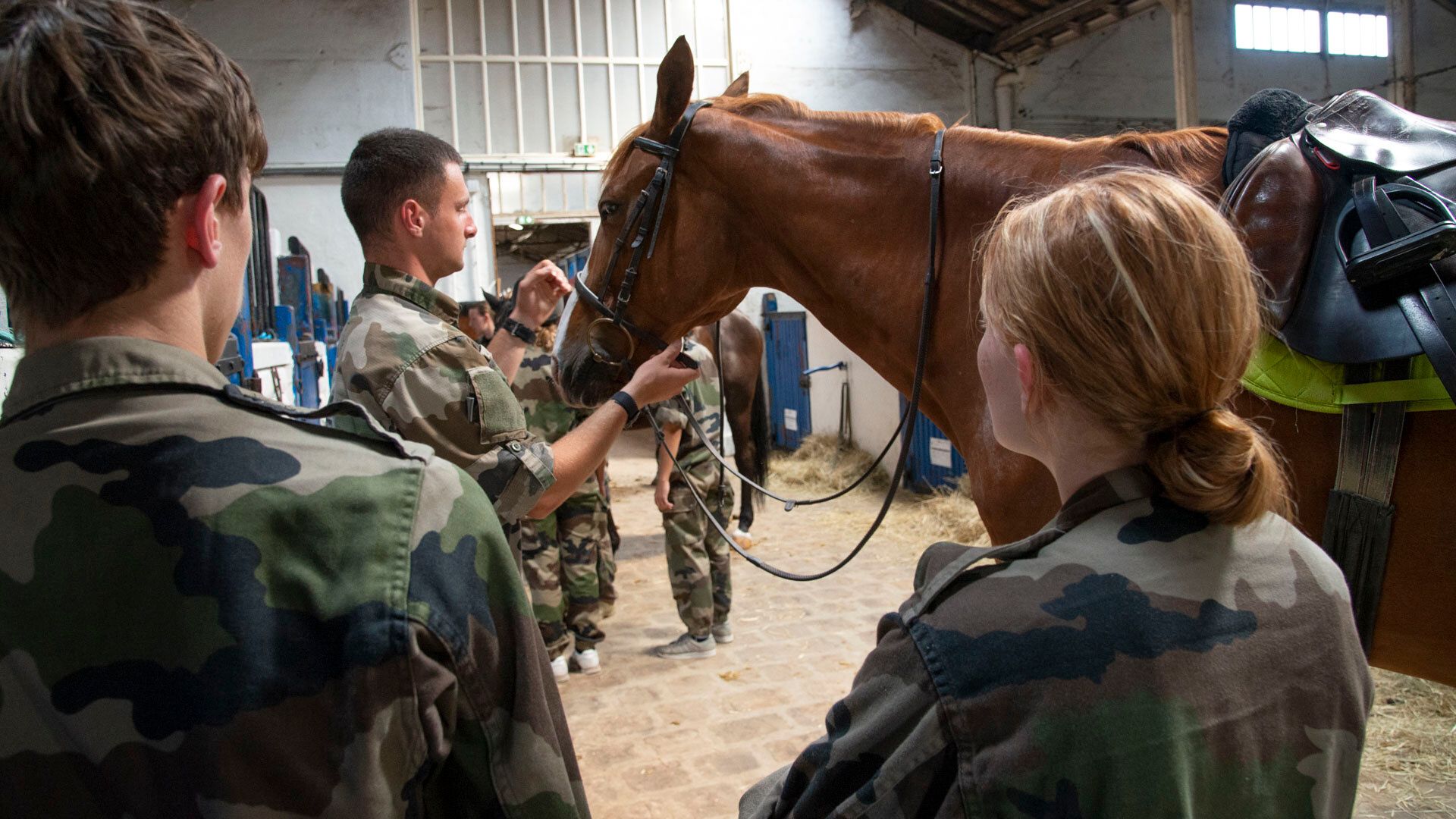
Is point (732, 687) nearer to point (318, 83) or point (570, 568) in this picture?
point (570, 568)

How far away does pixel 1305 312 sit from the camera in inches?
62.0

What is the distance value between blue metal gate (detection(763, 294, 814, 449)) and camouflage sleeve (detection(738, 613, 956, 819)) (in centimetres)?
1032

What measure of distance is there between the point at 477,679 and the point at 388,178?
147 cm

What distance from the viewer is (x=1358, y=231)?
1555 mm

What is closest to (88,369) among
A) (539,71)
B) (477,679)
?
(477,679)

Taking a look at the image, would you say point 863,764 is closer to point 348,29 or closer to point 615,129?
point 615,129

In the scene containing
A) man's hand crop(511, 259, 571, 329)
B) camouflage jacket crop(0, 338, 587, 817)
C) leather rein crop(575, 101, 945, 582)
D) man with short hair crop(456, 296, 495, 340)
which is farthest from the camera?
man with short hair crop(456, 296, 495, 340)

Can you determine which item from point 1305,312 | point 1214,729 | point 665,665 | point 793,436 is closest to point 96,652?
point 1214,729

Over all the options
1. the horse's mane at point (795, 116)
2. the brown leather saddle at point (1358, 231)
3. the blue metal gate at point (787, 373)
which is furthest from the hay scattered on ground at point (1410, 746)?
the blue metal gate at point (787, 373)

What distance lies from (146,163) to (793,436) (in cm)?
1140

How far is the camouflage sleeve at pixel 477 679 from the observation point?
805 mm

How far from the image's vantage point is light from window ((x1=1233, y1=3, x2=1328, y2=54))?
44.8ft

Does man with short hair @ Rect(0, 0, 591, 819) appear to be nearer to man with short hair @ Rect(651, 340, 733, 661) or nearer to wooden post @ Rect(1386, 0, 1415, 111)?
man with short hair @ Rect(651, 340, 733, 661)

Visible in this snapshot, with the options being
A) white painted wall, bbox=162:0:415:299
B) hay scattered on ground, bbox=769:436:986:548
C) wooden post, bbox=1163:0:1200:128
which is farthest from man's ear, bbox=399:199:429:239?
white painted wall, bbox=162:0:415:299
